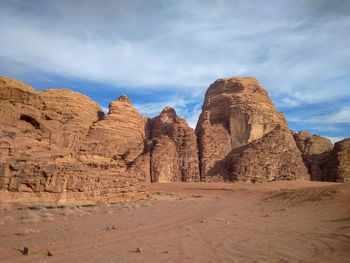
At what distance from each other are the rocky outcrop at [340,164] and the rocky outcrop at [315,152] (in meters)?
1.09

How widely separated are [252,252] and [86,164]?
11721 mm

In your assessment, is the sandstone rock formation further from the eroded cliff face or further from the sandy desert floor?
the sandy desert floor

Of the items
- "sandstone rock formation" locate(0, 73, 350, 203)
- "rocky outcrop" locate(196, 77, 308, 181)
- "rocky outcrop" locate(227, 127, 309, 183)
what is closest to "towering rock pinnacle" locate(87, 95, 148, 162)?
"sandstone rock formation" locate(0, 73, 350, 203)

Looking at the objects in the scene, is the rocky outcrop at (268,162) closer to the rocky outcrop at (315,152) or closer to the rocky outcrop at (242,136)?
the rocky outcrop at (242,136)

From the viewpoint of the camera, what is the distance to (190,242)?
19.6ft

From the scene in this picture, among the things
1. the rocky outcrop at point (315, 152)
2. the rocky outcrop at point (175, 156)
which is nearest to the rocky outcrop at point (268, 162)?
the rocky outcrop at point (315, 152)

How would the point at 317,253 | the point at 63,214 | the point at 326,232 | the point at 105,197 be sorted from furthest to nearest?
the point at 105,197
the point at 63,214
the point at 326,232
the point at 317,253

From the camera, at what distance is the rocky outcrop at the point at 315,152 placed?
1569 inches

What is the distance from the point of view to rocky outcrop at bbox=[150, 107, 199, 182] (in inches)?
1393

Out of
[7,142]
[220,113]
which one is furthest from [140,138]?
[7,142]

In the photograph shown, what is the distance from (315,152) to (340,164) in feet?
32.1

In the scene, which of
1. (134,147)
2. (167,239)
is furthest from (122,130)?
(167,239)

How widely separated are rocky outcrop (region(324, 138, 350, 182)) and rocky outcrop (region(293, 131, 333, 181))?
1.09m

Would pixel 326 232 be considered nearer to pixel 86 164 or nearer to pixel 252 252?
pixel 252 252
